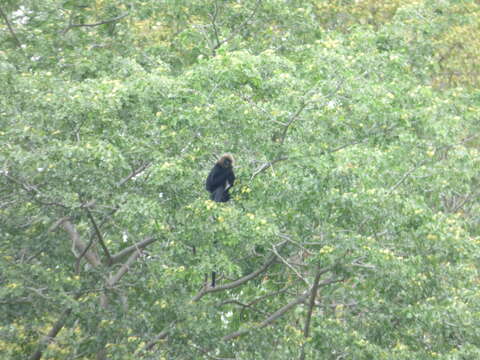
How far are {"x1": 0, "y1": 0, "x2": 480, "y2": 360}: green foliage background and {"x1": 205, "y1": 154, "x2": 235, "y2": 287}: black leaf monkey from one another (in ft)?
0.53

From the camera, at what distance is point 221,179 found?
1006 cm

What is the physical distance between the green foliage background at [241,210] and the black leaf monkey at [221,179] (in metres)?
0.16

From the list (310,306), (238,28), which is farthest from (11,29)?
(310,306)

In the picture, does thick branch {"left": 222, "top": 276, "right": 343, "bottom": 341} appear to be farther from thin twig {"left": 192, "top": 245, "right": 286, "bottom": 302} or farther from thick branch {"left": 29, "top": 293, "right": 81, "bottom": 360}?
thick branch {"left": 29, "top": 293, "right": 81, "bottom": 360}

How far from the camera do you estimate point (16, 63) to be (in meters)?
12.9

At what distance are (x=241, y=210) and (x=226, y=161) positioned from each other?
809 mm

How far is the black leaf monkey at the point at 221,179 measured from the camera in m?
9.98

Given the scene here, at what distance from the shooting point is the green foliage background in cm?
929

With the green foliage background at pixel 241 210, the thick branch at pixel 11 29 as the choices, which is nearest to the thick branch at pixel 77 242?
the green foliage background at pixel 241 210

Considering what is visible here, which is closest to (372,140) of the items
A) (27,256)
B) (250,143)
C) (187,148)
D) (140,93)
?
(250,143)

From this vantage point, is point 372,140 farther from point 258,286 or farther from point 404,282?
point 258,286

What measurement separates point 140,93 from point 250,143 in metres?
1.60

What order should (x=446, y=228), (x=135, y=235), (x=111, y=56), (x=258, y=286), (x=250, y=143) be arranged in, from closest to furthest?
(x=446, y=228)
(x=250, y=143)
(x=135, y=235)
(x=258, y=286)
(x=111, y=56)

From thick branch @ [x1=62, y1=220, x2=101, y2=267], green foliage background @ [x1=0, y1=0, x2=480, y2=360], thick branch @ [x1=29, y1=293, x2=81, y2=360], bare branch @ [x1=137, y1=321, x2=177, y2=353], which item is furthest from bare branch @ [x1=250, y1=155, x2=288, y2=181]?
thick branch @ [x1=62, y1=220, x2=101, y2=267]
